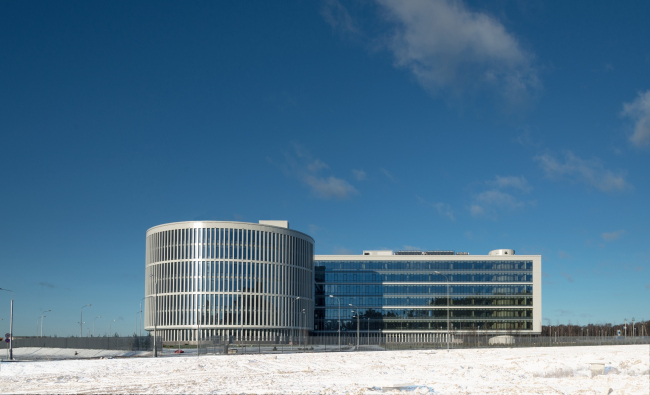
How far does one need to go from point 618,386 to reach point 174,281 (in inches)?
4145

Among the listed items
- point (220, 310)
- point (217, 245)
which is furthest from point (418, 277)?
point (217, 245)

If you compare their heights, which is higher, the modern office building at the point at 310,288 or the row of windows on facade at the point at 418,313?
the modern office building at the point at 310,288

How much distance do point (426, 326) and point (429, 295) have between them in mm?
7865

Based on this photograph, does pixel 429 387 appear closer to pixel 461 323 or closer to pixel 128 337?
pixel 128 337

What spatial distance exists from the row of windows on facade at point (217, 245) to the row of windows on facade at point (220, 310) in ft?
27.1

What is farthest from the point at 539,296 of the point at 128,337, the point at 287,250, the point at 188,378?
the point at 188,378

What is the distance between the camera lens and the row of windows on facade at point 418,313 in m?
156

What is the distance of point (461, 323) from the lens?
512 feet

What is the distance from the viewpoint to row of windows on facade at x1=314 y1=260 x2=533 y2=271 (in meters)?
157

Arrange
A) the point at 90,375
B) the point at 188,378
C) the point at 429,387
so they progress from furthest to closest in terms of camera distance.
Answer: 1. the point at 90,375
2. the point at 188,378
3. the point at 429,387

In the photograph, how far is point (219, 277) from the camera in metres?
126

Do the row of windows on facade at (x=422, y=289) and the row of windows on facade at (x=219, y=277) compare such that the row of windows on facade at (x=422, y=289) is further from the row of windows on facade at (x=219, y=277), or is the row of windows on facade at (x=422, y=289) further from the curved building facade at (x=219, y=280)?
the row of windows on facade at (x=219, y=277)

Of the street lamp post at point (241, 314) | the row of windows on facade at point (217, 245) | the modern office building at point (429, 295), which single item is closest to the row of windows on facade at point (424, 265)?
the modern office building at point (429, 295)

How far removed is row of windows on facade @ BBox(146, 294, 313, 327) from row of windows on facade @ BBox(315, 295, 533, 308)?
93.1ft
